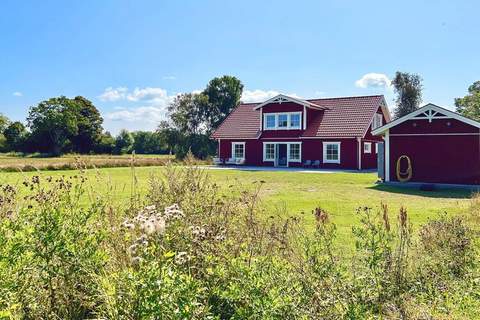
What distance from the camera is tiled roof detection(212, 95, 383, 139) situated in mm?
29859

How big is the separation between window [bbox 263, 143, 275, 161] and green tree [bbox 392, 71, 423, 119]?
2304 cm

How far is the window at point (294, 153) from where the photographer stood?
31406mm

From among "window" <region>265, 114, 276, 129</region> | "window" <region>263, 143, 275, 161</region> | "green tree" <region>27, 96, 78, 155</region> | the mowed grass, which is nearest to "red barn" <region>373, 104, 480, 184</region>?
the mowed grass

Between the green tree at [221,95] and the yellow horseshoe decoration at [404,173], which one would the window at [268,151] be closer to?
the yellow horseshoe decoration at [404,173]

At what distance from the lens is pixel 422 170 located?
1784cm

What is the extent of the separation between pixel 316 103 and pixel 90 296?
1315 inches

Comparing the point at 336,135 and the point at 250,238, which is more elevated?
the point at 336,135

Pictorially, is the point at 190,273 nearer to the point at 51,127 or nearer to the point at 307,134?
the point at 307,134

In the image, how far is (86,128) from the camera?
60625 mm

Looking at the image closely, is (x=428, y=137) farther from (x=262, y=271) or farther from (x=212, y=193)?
(x=262, y=271)

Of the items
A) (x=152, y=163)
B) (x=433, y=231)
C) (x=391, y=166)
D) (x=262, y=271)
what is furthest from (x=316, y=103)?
(x=262, y=271)

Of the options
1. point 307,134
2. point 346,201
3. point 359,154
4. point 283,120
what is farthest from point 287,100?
point 346,201

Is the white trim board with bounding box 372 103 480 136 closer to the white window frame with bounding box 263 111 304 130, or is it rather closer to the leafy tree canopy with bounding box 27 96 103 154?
the white window frame with bounding box 263 111 304 130

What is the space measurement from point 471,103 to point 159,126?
37.8 meters
